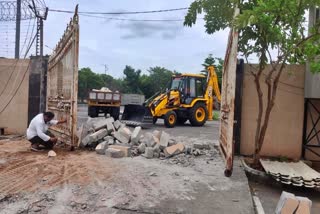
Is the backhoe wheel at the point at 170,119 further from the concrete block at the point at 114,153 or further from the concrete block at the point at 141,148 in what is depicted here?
the concrete block at the point at 114,153

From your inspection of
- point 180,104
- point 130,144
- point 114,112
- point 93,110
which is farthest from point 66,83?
point 114,112

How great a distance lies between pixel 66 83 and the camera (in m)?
9.53

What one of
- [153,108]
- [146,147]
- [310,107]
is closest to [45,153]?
[146,147]

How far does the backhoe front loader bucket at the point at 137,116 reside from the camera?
16116 millimetres

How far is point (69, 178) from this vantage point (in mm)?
6031

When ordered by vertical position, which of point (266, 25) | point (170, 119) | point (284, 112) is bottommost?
point (170, 119)

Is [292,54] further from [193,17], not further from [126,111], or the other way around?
[126,111]

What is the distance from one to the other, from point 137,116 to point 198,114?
331 cm

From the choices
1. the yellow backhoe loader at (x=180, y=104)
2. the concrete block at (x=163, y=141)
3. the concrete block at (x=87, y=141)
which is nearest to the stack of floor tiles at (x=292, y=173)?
the concrete block at (x=163, y=141)

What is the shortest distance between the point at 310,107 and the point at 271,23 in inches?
134

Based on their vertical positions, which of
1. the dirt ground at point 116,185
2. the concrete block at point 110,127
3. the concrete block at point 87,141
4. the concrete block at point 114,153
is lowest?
the dirt ground at point 116,185

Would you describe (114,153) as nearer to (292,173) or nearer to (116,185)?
(116,185)

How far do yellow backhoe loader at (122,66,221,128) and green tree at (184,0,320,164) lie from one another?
8693 millimetres

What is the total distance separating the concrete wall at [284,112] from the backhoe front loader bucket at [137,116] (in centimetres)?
698
